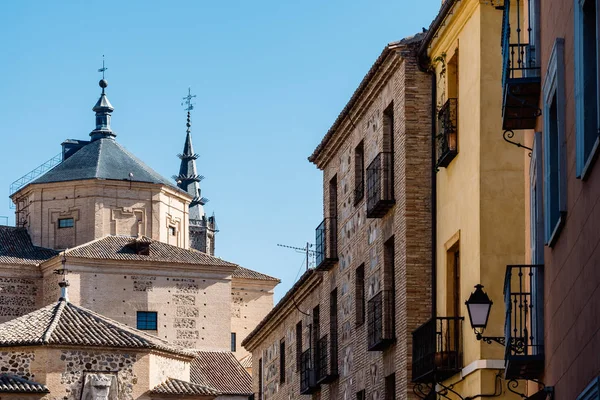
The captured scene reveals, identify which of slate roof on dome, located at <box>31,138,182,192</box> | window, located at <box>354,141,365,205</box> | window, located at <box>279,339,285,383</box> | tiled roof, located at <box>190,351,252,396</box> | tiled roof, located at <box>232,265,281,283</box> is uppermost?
slate roof on dome, located at <box>31,138,182,192</box>

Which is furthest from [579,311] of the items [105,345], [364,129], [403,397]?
[105,345]

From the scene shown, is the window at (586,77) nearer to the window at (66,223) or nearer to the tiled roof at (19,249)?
the tiled roof at (19,249)

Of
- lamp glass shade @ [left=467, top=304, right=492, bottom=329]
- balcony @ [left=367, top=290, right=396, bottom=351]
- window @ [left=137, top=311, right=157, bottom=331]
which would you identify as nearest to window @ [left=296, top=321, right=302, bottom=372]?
balcony @ [left=367, top=290, right=396, bottom=351]

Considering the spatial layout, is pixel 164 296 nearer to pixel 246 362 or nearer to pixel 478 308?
pixel 246 362

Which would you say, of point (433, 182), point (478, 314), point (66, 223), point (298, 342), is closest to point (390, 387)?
point (433, 182)

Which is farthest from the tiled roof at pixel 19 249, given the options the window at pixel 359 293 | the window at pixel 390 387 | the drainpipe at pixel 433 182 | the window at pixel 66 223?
the drainpipe at pixel 433 182

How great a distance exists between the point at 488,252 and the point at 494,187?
0.87 m

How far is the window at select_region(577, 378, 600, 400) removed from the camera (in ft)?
34.1

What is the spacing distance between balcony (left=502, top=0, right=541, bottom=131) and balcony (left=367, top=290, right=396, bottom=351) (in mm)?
8660

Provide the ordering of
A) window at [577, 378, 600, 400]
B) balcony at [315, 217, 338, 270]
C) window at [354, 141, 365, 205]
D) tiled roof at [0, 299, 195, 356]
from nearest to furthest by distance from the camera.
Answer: window at [577, 378, 600, 400] → window at [354, 141, 365, 205] → balcony at [315, 217, 338, 270] → tiled roof at [0, 299, 195, 356]

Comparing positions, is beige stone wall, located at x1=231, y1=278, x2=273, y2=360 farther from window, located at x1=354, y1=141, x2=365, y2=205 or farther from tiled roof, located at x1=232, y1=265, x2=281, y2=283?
window, located at x1=354, y1=141, x2=365, y2=205

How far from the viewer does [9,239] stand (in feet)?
244

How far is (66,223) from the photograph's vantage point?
75250 millimetres

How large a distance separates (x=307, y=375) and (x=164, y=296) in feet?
131
